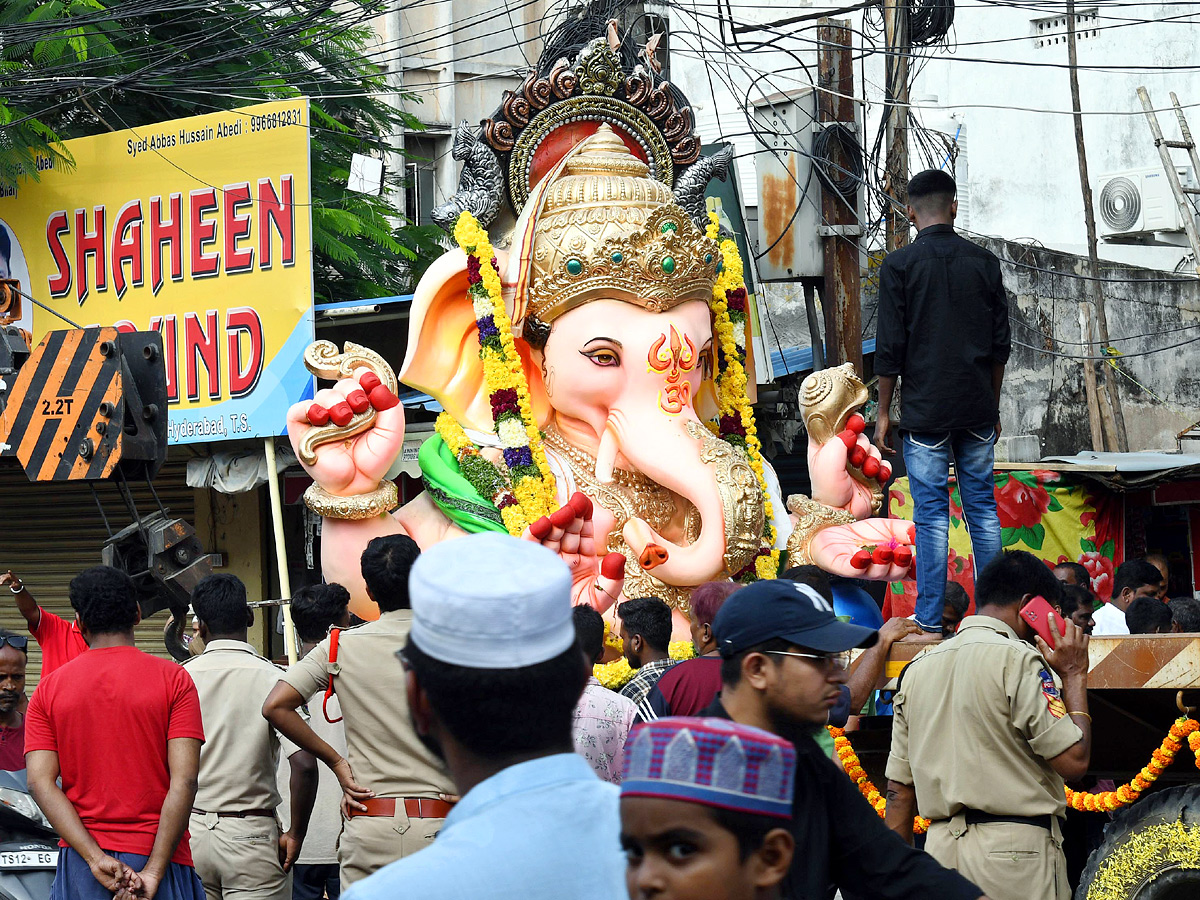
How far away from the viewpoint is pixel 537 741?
1952 mm

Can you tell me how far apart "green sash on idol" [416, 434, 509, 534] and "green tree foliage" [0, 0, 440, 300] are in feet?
10.7

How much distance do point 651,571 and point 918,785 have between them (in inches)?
124

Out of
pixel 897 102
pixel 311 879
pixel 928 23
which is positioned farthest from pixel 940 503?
pixel 928 23

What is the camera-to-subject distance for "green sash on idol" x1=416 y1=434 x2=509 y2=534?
7.48m

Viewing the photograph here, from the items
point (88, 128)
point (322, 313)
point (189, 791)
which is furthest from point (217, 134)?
point (189, 791)

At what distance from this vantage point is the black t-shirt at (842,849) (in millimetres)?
2764

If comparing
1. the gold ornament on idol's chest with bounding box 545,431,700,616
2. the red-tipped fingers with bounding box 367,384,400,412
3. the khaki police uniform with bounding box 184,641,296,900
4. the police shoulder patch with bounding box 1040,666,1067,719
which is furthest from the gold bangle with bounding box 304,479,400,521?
the police shoulder patch with bounding box 1040,666,1067,719

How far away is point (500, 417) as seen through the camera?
7680 mm

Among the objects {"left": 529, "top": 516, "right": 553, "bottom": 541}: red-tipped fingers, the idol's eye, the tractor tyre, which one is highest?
the idol's eye

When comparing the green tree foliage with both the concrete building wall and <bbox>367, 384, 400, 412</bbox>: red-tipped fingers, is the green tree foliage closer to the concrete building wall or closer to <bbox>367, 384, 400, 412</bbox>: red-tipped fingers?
<bbox>367, 384, 400, 412</bbox>: red-tipped fingers

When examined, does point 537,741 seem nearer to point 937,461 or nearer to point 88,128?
point 937,461

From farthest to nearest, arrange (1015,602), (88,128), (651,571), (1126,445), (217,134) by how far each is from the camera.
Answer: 1. (1126,445)
2. (88,128)
3. (217,134)
4. (651,571)
5. (1015,602)

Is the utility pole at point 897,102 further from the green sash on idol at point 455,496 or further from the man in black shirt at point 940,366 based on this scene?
the man in black shirt at point 940,366

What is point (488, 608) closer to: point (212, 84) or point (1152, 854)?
point (1152, 854)
